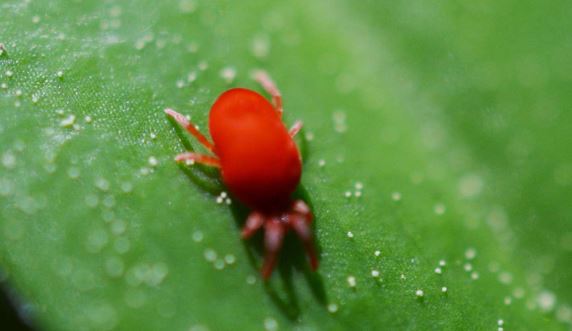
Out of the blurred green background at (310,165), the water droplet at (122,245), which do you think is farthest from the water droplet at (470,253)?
the water droplet at (122,245)

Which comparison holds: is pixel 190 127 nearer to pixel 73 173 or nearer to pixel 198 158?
pixel 198 158

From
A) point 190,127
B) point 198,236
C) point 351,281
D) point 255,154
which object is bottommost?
point 351,281

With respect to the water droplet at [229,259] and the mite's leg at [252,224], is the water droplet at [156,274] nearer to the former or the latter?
the water droplet at [229,259]

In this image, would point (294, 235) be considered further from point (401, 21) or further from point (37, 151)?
point (401, 21)

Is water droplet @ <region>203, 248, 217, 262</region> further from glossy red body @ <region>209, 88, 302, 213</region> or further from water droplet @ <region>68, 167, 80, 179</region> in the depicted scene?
water droplet @ <region>68, 167, 80, 179</region>

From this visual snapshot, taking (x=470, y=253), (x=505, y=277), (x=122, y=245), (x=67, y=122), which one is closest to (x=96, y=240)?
(x=122, y=245)

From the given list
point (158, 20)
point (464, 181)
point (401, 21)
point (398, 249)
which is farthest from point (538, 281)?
point (158, 20)
